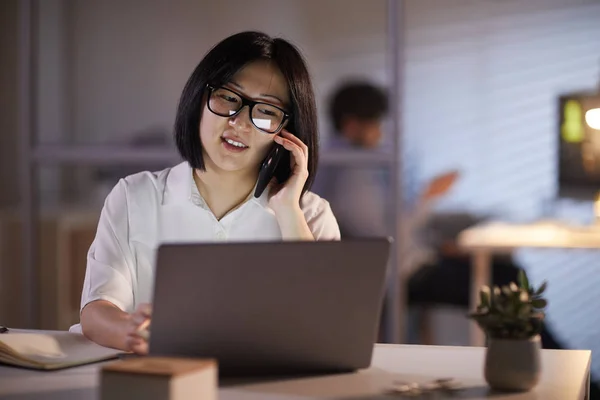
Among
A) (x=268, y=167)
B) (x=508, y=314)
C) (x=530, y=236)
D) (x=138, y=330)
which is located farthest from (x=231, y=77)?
(x=530, y=236)

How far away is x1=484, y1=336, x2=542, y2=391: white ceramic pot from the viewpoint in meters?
1.42

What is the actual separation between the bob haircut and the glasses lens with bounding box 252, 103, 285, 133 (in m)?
0.05

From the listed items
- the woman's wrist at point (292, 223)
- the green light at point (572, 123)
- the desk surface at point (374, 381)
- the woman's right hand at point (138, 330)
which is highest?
the green light at point (572, 123)

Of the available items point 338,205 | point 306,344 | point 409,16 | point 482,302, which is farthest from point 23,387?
point 409,16

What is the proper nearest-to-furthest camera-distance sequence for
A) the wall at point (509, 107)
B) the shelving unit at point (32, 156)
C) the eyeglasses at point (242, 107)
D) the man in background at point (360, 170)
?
the eyeglasses at point (242, 107), the man in background at point (360, 170), the shelving unit at point (32, 156), the wall at point (509, 107)

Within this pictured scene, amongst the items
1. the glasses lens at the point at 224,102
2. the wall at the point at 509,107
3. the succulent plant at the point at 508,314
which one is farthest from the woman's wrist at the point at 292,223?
the wall at the point at 509,107

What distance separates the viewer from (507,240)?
403 centimetres

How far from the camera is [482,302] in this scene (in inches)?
56.7

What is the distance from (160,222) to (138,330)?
0.61 metres

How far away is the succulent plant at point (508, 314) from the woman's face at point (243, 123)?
836mm

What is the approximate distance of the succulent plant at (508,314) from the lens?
142 cm

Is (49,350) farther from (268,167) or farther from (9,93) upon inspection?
(9,93)

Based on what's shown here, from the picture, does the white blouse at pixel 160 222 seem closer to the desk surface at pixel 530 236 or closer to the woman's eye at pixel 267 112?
the woman's eye at pixel 267 112

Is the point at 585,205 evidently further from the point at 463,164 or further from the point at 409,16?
the point at 409,16
